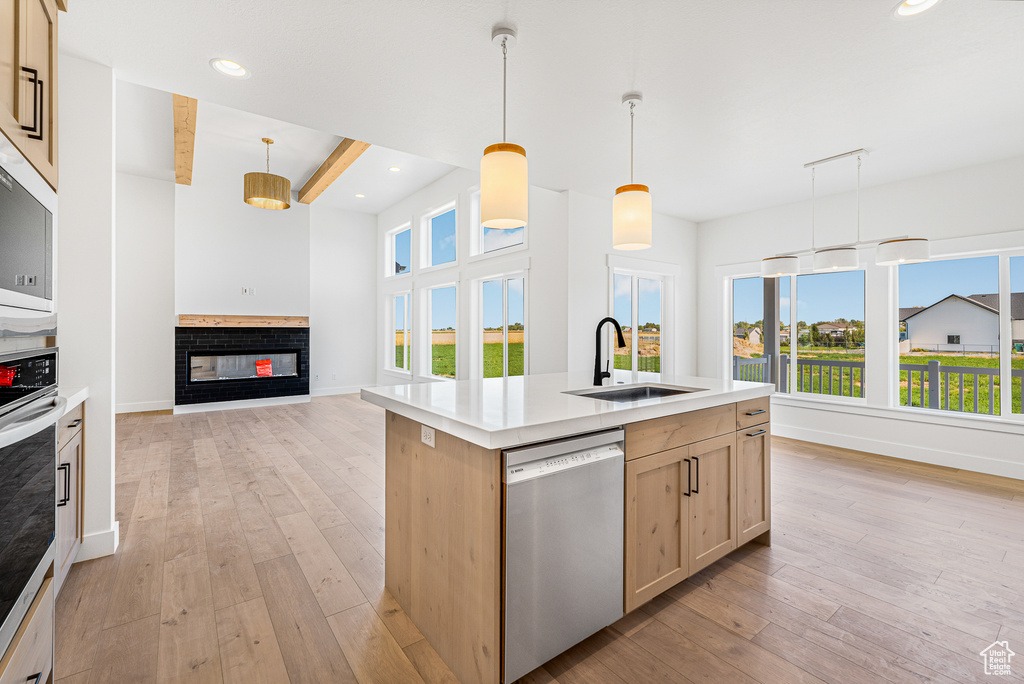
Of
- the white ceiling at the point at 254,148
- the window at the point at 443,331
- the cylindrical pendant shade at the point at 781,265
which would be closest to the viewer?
the cylindrical pendant shade at the point at 781,265

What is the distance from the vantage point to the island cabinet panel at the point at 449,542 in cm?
142

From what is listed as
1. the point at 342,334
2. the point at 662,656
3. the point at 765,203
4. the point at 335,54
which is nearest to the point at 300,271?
the point at 342,334

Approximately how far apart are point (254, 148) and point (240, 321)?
8.68 ft

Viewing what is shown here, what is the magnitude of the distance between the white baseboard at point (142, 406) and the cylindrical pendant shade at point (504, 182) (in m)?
6.97

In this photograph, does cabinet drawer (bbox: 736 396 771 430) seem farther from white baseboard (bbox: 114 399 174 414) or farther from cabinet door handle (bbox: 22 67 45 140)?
white baseboard (bbox: 114 399 174 414)

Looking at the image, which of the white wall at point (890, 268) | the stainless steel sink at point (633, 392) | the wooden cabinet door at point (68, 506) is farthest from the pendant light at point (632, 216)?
the white wall at point (890, 268)

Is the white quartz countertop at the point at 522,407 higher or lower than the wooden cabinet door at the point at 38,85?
lower

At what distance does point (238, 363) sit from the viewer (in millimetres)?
6812

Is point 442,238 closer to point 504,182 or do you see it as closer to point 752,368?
point 752,368

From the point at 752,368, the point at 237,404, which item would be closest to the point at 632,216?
the point at 752,368

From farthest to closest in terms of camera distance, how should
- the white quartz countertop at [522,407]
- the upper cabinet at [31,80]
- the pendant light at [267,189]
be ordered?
the pendant light at [267,189]
the white quartz countertop at [522,407]
the upper cabinet at [31,80]

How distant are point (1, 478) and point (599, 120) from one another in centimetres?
326

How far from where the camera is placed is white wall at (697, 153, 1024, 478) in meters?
3.85

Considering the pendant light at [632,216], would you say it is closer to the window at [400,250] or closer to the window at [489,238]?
the window at [489,238]
